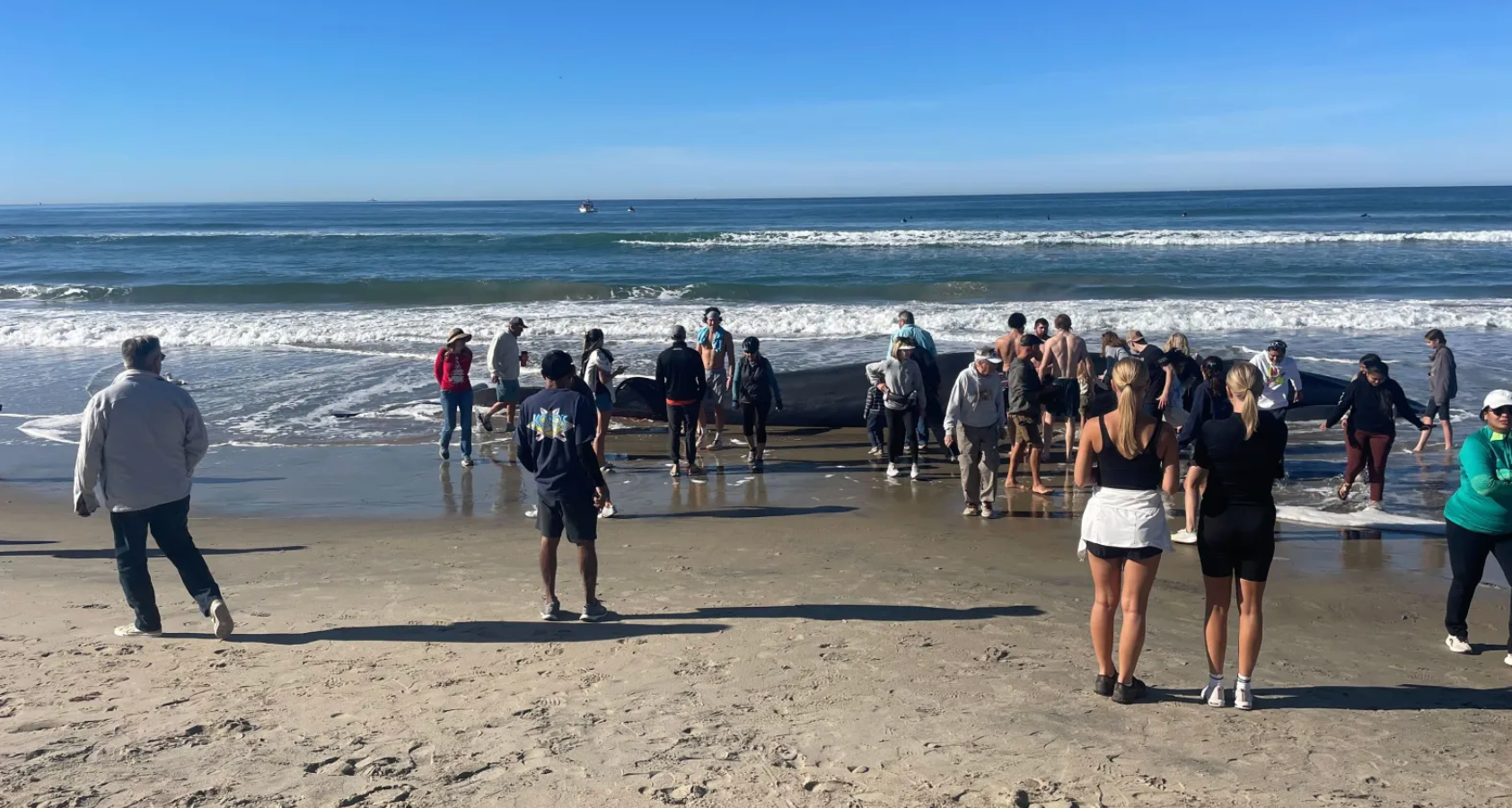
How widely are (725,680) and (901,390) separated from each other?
5.11 metres

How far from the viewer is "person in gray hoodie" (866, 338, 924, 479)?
9734mm

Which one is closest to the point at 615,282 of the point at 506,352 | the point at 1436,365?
the point at 506,352

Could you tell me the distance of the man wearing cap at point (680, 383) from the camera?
10180 millimetres

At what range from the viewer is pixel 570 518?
594cm

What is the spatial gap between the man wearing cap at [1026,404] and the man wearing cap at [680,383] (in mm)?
2948

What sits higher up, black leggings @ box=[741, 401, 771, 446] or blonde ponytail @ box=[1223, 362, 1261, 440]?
blonde ponytail @ box=[1223, 362, 1261, 440]

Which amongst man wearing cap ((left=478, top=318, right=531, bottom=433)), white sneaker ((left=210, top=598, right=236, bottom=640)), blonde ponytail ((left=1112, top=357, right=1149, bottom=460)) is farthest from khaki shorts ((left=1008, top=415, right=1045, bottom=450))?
white sneaker ((left=210, top=598, right=236, bottom=640))

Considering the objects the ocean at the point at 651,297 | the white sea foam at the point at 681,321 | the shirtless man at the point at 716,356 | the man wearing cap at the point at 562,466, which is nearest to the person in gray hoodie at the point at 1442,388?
the ocean at the point at 651,297

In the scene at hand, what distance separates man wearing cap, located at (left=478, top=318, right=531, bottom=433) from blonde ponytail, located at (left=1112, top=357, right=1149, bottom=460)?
821 centimetres

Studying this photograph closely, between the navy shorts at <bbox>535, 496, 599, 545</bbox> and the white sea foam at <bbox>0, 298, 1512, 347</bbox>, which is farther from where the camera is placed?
the white sea foam at <bbox>0, 298, 1512, 347</bbox>

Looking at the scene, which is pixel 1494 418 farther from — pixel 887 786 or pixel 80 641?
pixel 80 641

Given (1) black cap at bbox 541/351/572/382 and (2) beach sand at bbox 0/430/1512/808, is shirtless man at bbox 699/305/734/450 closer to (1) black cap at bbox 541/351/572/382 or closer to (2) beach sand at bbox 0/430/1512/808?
(2) beach sand at bbox 0/430/1512/808

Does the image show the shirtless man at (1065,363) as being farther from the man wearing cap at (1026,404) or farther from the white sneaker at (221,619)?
the white sneaker at (221,619)

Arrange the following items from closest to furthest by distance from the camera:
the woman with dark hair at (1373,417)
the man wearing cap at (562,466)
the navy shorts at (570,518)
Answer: the man wearing cap at (562,466), the navy shorts at (570,518), the woman with dark hair at (1373,417)
